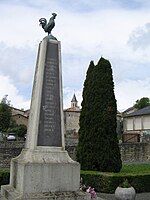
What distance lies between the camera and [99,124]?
14.7m

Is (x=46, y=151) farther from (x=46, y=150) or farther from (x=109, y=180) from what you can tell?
(x=109, y=180)

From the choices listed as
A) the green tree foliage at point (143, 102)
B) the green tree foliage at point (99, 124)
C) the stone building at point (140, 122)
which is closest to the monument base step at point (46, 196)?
the green tree foliage at point (99, 124)

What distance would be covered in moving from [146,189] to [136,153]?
13.0 m

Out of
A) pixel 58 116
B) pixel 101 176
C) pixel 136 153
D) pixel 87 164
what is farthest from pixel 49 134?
pixel 136 153

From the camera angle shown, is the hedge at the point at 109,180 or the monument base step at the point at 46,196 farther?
the hedge at the point at 109,180

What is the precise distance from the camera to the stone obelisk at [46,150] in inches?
253

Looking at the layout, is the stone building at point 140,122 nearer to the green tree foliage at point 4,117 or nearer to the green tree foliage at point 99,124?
the green tree foliage at point 4,117

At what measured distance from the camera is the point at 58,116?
24.2 feet

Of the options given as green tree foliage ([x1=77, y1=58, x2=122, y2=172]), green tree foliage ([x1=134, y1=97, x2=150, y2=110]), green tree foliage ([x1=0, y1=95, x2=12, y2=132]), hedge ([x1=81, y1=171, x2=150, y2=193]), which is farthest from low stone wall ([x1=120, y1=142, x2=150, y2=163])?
green tree foliage ([x1=134, y1=97, x2=150, y2=110])

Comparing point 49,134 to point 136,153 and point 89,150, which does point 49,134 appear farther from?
point 136,153

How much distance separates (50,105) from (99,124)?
7655 millimetres

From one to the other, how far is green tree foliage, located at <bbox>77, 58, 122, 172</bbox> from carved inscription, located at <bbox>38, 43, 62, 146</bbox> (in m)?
7.27

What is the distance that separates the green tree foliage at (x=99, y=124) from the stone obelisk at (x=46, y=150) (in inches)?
287

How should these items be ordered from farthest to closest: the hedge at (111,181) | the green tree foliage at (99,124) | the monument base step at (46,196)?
the green tree foliage at (99,124)
the hedge at (111,181)
the monument base step at (46,196)
